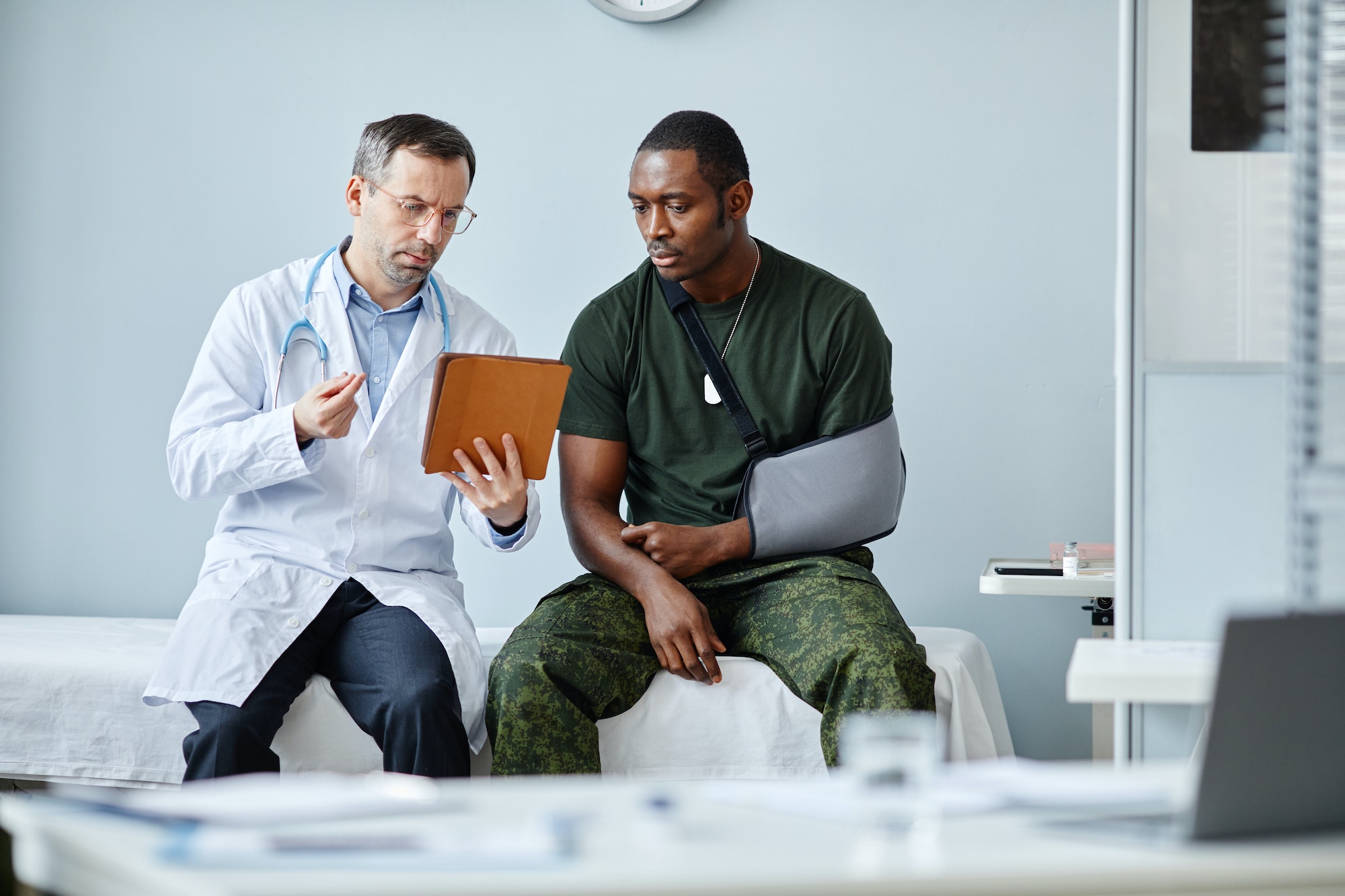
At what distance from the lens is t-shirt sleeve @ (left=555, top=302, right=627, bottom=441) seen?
2252 millimetres

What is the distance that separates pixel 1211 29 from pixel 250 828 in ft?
4.49

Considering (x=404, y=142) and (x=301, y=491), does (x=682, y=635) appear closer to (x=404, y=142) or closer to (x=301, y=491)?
(x=301, y=491)

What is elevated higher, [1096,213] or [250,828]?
[1096,213]

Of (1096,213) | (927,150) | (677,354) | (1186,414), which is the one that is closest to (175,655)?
(677,354)

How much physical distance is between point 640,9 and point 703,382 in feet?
3.83

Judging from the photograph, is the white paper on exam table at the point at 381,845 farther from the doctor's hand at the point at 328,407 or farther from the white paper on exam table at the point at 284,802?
the doctor's hand at the point at 328,407

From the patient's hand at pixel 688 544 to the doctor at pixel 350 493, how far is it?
0.20 m

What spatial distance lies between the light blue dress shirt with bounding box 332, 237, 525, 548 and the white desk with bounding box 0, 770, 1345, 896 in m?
1.35

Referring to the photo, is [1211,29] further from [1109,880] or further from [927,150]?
[927,150]

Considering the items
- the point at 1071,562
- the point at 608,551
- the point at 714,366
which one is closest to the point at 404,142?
the point at 714,366

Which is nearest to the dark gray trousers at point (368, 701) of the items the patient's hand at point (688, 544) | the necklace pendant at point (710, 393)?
the patient's hand at point (688, 544)

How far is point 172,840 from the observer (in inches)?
30.1

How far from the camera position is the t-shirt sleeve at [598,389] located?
2252 mm

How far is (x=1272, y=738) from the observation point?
805 mm
